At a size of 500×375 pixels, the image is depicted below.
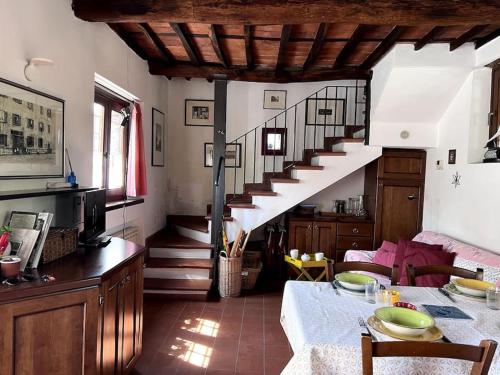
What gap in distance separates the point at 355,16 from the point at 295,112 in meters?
2.75

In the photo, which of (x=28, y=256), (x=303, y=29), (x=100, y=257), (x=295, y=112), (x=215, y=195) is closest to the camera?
(x=28, y=256)

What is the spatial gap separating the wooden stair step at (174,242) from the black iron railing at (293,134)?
1050 mm

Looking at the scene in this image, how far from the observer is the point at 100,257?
87.4 inches

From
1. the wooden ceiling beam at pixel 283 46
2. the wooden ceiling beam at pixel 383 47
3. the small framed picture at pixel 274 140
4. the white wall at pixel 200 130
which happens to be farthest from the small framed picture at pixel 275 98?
the wooden ceiling beam at pixel 383 47

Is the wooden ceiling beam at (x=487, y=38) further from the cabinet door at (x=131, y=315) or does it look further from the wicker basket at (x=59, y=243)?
the wicker basket at (x=59, y=243)

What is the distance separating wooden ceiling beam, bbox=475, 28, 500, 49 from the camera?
3.37m

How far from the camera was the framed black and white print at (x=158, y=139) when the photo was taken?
16.1 feet

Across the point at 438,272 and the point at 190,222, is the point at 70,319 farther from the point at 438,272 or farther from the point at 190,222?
the point at 190,222

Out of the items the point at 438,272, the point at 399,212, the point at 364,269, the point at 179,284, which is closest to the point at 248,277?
the point at 179,284

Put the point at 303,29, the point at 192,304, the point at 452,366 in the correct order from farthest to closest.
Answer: the point at 192,304 < the point at 303,29 < the point at 452,366

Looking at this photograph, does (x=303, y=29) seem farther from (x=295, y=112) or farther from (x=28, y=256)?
(x=28, y=256)

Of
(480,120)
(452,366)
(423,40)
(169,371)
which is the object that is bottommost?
(169,371)

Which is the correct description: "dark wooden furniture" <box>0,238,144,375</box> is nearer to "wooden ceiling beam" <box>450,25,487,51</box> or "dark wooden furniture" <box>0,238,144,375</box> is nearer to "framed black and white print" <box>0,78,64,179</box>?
"framed black and white print" <box>0,78,64,179</box>

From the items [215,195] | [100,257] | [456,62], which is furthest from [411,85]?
[100,257]
